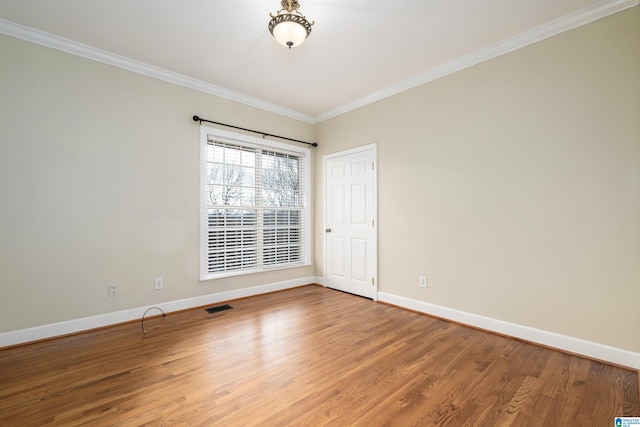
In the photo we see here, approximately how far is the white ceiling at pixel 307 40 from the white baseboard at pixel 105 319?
2.70 meters

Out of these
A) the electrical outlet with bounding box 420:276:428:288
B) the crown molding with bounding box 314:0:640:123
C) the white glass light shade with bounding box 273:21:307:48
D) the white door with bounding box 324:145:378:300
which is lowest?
the electrical outlet with bounding box 420:276:428:288

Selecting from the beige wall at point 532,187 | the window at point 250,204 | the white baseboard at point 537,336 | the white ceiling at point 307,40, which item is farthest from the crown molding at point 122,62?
the white baseboard at point 537,336

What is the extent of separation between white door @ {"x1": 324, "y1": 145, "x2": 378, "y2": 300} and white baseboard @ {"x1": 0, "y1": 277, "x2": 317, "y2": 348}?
1.17 meters

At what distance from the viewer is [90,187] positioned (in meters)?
2.92

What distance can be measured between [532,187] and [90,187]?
14.3 ft

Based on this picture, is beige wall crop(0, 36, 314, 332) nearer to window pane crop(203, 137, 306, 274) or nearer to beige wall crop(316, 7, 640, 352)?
window pane crop(203, 137, 306, 274)

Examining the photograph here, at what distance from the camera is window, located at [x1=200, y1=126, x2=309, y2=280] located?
3.78 meters

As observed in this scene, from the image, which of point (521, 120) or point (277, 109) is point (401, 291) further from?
point (277, 109)

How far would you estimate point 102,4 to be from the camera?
232cm

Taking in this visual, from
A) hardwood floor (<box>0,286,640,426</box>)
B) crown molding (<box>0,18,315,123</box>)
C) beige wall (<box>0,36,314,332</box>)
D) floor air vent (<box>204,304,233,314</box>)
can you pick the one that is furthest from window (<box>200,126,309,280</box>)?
hardwood floor (<box>0,286,640,426</box>)

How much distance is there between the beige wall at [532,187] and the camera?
226 cm

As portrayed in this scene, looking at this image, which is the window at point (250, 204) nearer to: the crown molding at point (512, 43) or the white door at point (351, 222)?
the white door at point (351, 222)

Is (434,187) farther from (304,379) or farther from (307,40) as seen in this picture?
(304,379)

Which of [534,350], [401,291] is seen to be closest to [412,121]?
[401,291]
